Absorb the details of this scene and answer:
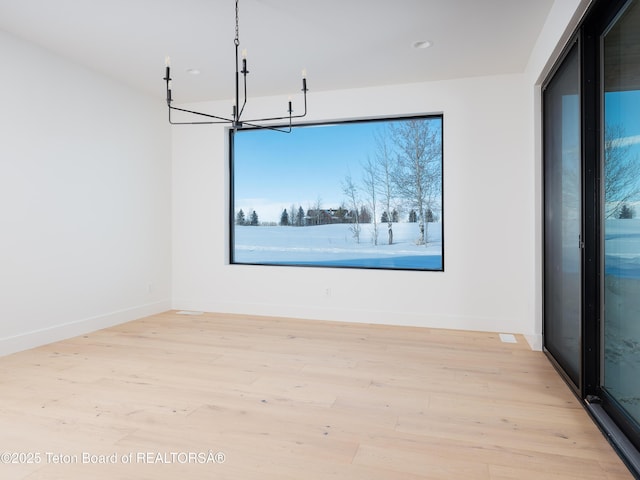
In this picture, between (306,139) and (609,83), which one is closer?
(609,83)

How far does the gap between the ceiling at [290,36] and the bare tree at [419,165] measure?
1.82ft

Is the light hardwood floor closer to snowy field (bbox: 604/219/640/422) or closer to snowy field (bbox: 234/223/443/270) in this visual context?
snowy field (bbox: 604/219/640/422)

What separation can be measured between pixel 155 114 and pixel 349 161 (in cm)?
239

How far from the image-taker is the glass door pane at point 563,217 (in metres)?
2.72

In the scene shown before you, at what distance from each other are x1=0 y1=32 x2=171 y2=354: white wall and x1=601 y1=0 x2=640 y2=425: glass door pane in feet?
13.9

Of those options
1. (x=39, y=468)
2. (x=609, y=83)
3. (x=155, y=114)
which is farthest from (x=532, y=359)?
(x=155, y=114)

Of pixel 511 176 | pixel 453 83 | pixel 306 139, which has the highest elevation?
pixel 453 83

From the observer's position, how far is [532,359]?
3492 millimetres

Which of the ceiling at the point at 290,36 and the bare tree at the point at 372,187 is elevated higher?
the ceiling at the point at 290,36

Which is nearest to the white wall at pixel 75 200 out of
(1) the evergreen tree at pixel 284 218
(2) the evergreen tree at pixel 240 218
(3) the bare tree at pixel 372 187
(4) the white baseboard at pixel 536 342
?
(2) the evergreen tree at pixel 240 218

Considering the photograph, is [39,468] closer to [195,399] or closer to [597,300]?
[195,399]

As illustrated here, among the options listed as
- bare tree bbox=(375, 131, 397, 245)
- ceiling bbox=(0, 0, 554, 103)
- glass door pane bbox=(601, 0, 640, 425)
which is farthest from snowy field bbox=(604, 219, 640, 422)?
bare tree bbox=(375, 131, 397, 245)

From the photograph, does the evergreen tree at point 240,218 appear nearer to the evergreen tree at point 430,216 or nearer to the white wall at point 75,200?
the white wall at point 75,200

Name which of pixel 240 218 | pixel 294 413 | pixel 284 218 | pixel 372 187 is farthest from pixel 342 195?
pixel 294 413
